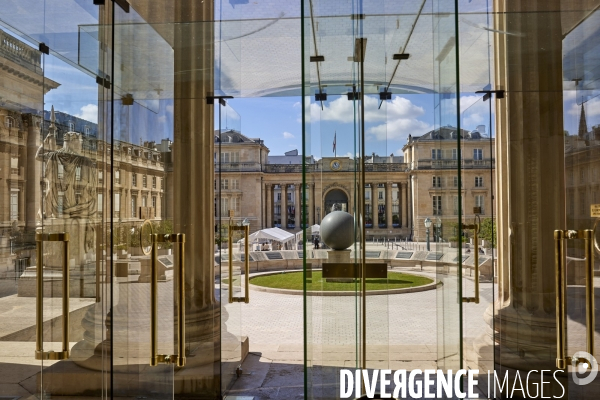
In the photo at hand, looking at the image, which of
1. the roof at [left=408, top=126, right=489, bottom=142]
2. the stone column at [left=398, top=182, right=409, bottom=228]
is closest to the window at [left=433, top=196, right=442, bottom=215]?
the stone column at [left=398, top=182, right=409, bottom=228]

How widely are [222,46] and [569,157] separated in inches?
134

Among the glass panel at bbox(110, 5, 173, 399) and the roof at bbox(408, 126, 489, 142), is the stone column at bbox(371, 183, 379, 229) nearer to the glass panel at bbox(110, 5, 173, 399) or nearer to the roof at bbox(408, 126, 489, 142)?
the roof at bbox(408, 126, 489, 142)

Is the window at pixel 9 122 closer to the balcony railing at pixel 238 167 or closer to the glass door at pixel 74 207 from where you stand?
the glass door at pixel 74 207

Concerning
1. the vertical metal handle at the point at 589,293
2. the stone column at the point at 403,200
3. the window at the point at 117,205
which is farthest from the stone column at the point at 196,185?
the vertical metal handle at the point at 589,293

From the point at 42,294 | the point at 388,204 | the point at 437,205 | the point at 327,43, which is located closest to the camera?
the point at 42,294

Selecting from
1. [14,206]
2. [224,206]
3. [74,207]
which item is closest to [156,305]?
[74,207]

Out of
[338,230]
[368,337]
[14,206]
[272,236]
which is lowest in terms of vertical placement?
[368,337]

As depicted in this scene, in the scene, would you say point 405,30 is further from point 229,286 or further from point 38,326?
point 38,326

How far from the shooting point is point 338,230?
297cm

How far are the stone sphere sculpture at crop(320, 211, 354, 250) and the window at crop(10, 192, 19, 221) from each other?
22.7ft

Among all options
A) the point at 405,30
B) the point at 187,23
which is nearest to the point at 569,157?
the point at 405,30

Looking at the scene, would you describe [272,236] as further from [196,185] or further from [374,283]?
[374,283]

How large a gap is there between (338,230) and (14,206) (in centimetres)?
823

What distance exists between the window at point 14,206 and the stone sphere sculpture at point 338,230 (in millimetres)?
6908
